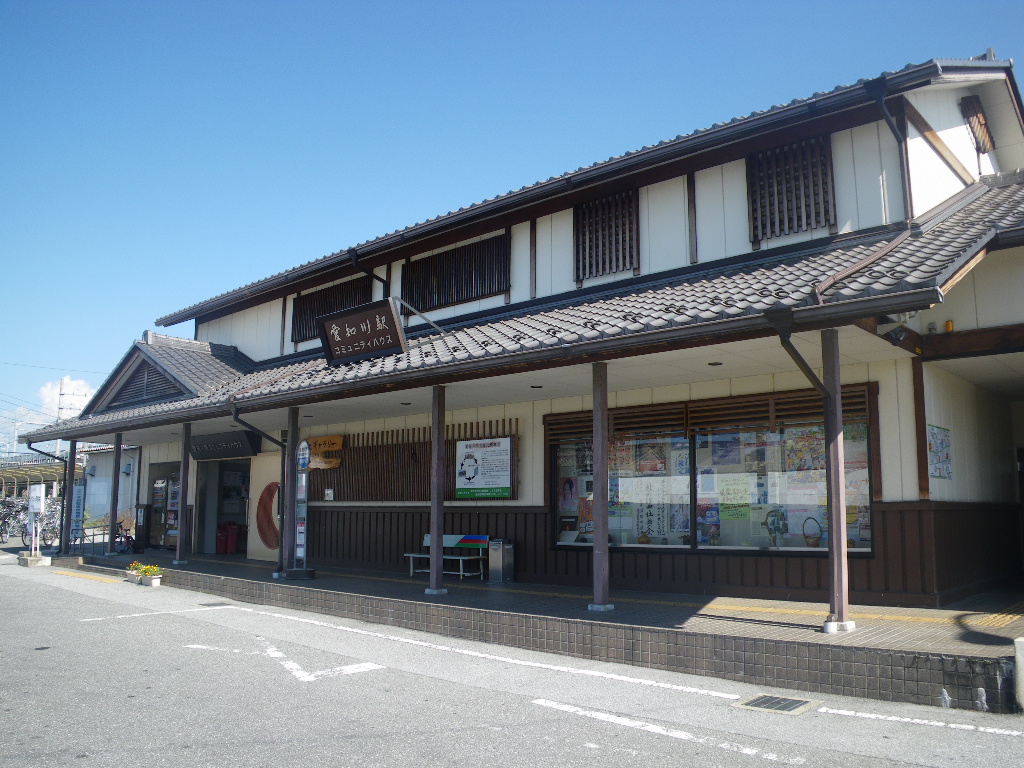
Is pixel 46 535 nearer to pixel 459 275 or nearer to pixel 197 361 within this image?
pixel 197 361

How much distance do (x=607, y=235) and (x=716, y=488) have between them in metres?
4.21

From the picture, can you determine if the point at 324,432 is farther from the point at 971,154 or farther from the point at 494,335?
the point at 971,154

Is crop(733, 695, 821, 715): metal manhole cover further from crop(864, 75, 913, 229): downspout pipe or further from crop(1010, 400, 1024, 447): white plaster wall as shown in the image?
crop(1010, 400, 1024, 447): white plaster wall

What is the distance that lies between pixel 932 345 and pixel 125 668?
9.46m

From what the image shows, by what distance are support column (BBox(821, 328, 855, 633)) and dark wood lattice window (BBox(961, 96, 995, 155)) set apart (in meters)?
6.84

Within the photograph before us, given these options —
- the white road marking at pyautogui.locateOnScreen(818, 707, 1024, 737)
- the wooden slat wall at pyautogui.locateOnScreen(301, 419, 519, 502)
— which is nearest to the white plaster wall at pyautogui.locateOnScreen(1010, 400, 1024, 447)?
the wooden slat wall at pyautogui.locateOnScreen(301, 419, 519, 502)

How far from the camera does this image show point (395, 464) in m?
15.5

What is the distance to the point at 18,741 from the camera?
5.25 meters

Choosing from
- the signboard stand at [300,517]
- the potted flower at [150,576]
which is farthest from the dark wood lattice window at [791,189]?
the potted flower at [150,576]

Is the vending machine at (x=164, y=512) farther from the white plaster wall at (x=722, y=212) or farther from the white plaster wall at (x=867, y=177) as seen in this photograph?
the white plaster wall at (x=867, y=177)

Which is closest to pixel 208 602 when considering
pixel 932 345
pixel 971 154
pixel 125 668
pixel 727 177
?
pixel 125 668

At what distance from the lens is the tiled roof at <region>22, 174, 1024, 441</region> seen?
24.2 ft

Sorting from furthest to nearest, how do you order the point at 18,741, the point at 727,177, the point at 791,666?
the point at 727,177
the point at 791,666
the point at 18,741

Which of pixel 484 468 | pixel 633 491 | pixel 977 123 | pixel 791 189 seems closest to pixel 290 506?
pixel 484 468
